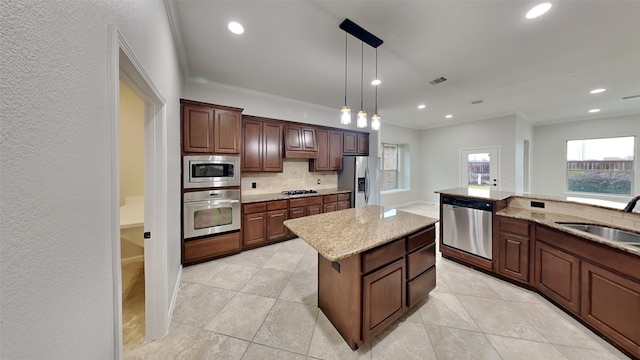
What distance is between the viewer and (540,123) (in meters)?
6.53

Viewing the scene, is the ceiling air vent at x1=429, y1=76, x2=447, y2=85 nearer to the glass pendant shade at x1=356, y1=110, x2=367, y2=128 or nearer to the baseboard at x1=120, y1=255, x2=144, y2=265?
the glass pendant shade at x1=356, y1=110, x2=367, y2=128

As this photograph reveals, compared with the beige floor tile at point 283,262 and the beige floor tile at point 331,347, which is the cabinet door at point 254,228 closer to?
the beige floor tile at point 283,262

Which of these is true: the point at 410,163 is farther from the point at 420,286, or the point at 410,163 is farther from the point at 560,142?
the point at 420,286

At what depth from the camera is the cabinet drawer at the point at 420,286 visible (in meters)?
1.92

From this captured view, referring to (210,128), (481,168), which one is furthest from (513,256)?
(481,168)

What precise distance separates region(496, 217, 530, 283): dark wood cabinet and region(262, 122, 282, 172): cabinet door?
3.39 metres

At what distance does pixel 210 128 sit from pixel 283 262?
2.19 m

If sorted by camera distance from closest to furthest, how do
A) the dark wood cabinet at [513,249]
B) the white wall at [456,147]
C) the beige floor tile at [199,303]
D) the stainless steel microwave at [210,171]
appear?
the beige floor tile at [199,303] < the dark wood cabinet at [513,249] < the stainless steel microwave at [210,171] < the white wall at [456,147]

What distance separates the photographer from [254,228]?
3.51 metres

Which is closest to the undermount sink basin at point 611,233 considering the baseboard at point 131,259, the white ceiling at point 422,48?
the white ceiling at point 422,48

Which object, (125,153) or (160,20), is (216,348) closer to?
(160,20)

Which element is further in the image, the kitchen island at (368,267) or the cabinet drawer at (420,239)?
the cabinet drawer at (420,239)

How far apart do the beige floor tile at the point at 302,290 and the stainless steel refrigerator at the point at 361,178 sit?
2.30 meters

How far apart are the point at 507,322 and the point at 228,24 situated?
152 inches
